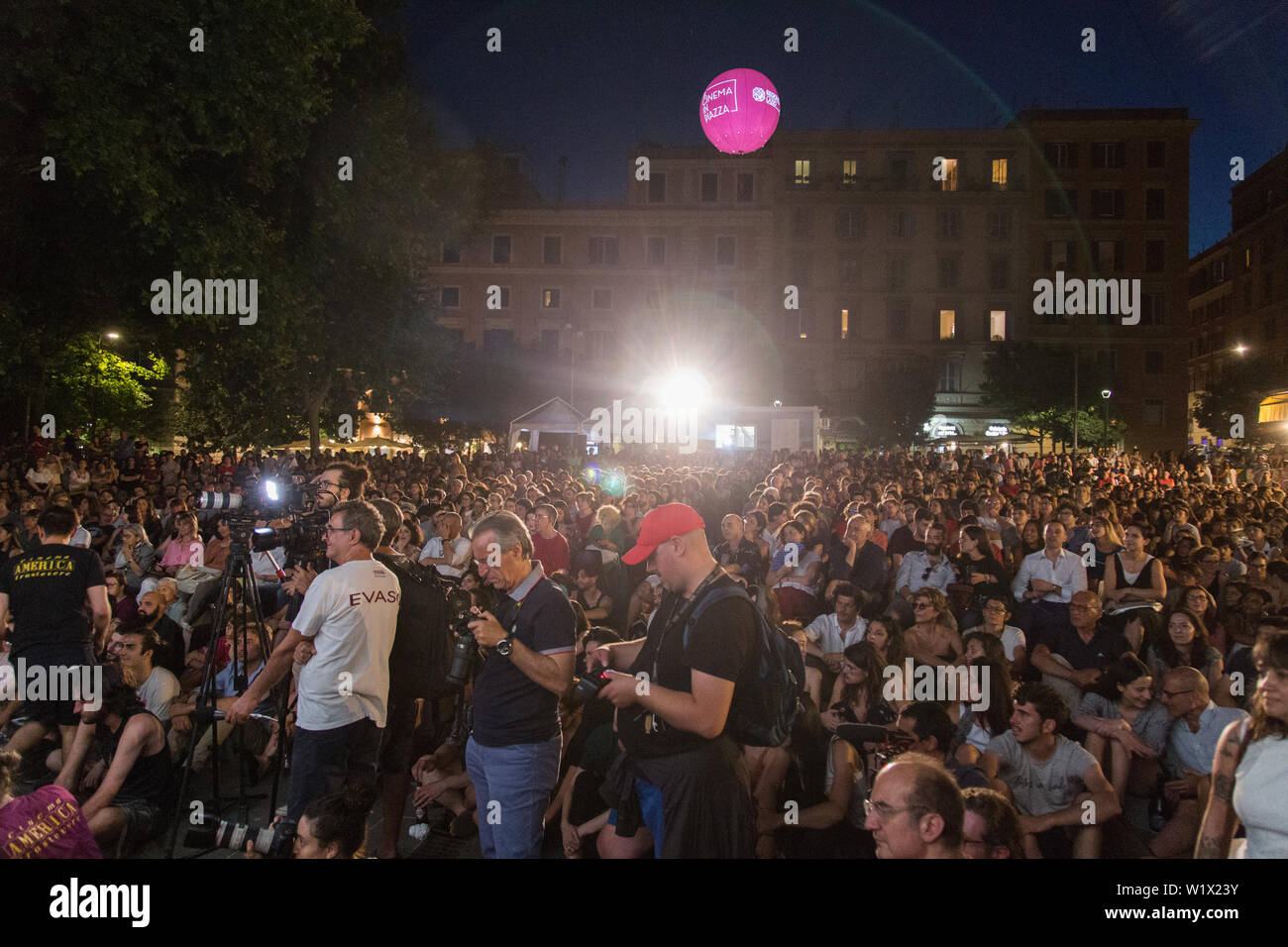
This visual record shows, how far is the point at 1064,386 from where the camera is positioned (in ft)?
141

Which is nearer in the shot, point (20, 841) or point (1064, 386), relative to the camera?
point (20, 841)

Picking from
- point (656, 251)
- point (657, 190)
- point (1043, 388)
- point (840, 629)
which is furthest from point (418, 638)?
point (657, 190)

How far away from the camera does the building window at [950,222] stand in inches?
1923

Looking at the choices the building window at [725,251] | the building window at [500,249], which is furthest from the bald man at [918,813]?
the building window at [500,249]

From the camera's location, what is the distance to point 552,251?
4916cm

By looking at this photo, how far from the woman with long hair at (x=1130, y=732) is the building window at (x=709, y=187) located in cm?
4739

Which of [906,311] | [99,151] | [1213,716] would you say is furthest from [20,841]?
[906,311]

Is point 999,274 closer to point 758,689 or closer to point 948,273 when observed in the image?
point 948,273

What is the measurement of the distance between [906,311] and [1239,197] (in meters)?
24.2

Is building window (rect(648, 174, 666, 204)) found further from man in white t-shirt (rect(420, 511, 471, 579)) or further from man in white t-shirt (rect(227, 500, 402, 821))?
man in white t-shirt (rect(227, 500, 402, 821))

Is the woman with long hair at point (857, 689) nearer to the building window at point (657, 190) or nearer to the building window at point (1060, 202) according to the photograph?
the building window at point (657, 190)

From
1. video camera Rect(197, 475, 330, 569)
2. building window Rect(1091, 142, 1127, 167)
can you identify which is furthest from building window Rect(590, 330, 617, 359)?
video camera Rect(197, 475, 330, 569)
